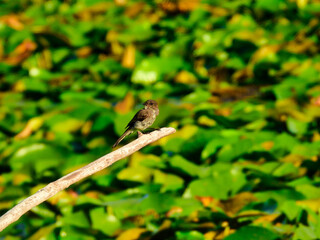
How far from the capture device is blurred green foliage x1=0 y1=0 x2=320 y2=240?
211cm

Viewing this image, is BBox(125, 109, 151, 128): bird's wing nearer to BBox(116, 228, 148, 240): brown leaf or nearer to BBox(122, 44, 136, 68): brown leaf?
BBox(116, 228, 148, 240): brown leaf

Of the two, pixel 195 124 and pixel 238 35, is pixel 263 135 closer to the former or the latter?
pixel 195 124

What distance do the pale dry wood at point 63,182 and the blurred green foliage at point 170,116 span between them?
52cm

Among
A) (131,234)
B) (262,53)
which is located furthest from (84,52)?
(131,234)

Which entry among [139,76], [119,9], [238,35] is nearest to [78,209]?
[139,76]

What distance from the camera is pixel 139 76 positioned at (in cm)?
322

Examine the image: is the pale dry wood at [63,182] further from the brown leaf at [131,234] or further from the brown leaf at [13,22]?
the brown leaf at [13,22]

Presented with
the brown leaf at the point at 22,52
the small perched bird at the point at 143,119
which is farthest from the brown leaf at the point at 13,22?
the small perched bird at the point at 143,119

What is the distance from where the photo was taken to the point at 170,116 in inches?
108

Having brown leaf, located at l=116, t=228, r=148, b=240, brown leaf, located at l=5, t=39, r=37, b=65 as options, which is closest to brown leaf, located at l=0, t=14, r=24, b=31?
brown leaf, located at l=5, t=39, r=37, b=65

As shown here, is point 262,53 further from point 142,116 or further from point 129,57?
point 142,116

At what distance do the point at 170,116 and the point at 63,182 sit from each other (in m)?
1.30

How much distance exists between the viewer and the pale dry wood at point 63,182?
A: 139cm

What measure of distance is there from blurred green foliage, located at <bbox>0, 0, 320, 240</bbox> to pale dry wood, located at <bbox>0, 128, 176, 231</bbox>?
1.71 ft
